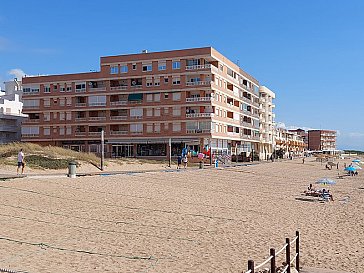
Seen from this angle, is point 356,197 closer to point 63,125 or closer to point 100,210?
point 100,210

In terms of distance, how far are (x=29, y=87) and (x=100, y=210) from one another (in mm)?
61597

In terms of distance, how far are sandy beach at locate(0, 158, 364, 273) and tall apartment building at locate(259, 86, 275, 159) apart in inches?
2783

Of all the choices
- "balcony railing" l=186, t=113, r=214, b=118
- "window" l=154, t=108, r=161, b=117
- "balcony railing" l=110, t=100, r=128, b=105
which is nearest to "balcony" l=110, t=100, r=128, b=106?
"balcony railing" l=110, t=100, r=128, b=105

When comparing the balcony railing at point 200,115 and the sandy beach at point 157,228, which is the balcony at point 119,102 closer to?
the balcony railing at point 200,115

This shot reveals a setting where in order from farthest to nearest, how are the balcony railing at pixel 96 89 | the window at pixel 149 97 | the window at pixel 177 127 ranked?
the balcony railing at pixel 96 89 < the window at pixel 149 97 < the window at pixel 177 127

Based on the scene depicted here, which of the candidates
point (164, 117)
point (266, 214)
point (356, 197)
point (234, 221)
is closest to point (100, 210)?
point (234, 221)

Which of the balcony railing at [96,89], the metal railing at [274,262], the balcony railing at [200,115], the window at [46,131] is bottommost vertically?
the metal railing at [274,262]

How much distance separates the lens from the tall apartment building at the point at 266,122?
9681 centimetres

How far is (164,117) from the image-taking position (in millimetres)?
64375

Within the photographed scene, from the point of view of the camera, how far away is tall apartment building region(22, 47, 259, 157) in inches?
2483

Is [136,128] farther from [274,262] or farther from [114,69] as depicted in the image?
[274,262]

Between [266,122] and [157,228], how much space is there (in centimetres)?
8877

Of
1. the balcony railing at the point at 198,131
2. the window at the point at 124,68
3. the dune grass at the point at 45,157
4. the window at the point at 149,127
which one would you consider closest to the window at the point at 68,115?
the window at the point at 124,68

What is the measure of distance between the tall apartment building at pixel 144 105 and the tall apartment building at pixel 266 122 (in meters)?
21.0
